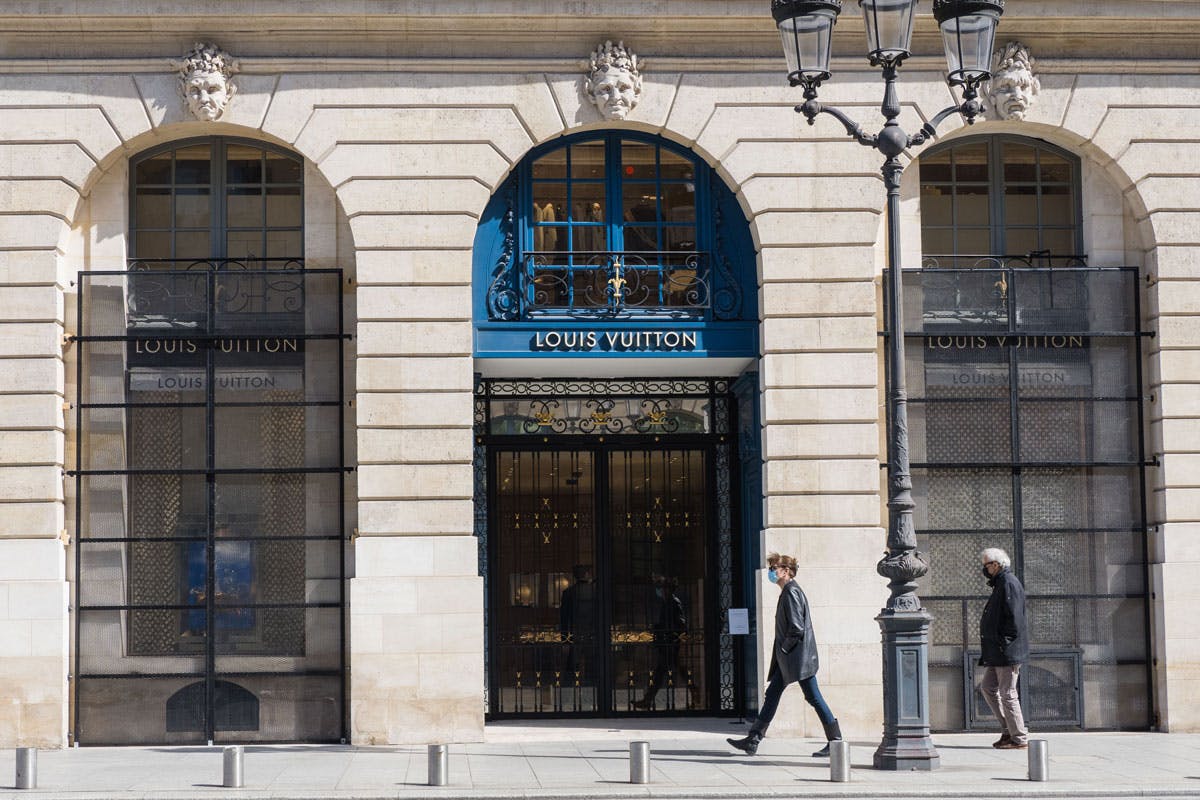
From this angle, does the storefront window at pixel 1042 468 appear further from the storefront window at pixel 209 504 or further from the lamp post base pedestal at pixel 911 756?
the storefront window at pixel 209 504

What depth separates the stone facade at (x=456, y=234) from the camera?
1809 cm

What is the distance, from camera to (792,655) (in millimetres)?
16234

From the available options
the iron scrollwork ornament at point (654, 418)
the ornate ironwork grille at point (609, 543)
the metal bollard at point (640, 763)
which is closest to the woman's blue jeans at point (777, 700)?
the metal bollard at point (640, 763)

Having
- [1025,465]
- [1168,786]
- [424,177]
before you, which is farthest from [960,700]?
[424,177]

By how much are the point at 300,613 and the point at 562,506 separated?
11.1ft

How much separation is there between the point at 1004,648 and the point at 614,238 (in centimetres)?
604

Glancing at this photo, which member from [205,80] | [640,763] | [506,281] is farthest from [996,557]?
[205,80]

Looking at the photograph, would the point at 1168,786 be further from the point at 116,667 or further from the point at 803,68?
the point at 116,667

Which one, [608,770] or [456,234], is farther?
[456,234]

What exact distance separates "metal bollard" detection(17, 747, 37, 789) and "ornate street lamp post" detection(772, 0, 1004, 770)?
705 centimetres

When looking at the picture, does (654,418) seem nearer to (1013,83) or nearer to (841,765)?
(1013,83)

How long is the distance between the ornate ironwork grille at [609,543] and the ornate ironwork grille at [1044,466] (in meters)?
2.56

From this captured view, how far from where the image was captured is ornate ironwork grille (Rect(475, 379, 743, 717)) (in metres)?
20.2

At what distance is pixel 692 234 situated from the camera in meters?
19.3
